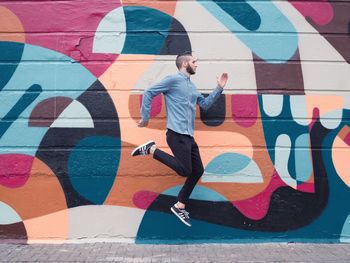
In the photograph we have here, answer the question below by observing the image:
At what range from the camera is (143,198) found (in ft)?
16.6

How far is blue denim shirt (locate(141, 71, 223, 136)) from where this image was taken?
4617 millimetres

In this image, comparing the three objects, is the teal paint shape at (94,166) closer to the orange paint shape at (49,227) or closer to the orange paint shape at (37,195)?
the orange paint shape at (37,195)

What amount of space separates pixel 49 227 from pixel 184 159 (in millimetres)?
1921

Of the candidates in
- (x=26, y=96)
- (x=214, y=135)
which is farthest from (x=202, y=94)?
(x=26, y=96)

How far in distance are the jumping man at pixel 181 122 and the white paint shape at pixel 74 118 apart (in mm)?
798

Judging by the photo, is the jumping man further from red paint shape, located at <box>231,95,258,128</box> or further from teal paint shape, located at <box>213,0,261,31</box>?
teal paint shape, located at <box>213,0,261,31</box>

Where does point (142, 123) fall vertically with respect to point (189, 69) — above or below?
below

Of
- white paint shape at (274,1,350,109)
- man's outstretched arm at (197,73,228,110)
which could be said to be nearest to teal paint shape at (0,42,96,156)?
man's outstretched arm at (197,73,228,110)

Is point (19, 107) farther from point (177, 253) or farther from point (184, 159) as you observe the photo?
point (177, 253)

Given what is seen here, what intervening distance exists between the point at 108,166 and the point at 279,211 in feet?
7.18

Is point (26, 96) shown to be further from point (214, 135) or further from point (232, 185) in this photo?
point (232, 185)

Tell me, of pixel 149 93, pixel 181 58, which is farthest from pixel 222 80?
pixel 149 93

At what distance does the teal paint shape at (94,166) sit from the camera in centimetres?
504

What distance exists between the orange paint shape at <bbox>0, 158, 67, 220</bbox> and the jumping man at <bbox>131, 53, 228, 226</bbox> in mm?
1183
